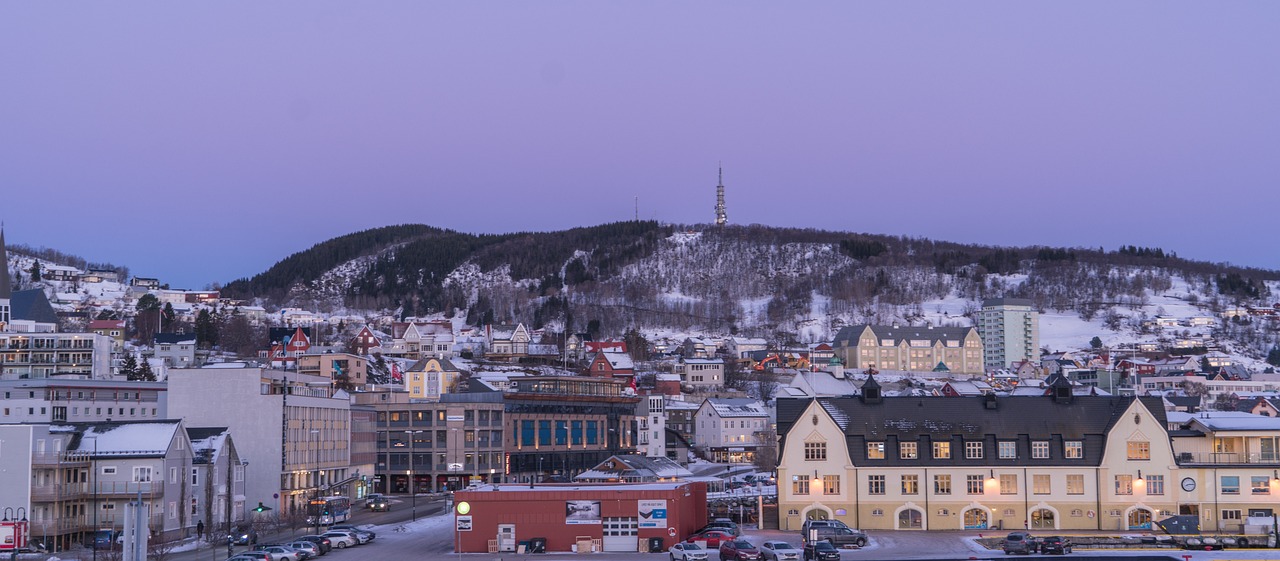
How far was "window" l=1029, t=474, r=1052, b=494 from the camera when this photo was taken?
224ft

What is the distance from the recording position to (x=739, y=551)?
54.1 m

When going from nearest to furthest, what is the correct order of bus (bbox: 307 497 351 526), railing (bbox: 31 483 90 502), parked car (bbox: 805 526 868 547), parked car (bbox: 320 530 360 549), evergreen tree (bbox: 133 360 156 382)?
parked car (bbox: 805 526 868 547) → railing (bbox: 31 483 90 502) → parked car (bbox: 320 530 360 549) → bus (bbox: 307 497 351 526) → evergreen tree (bbox: 133 360 156 382)

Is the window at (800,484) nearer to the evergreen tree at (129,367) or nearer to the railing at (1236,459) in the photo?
the railing at (1236,459)

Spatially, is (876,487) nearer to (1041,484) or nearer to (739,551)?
(1041,484)

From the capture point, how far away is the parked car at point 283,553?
5578 centimetres

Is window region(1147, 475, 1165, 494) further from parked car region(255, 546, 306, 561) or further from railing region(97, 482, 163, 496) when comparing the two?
railing region(97, 482, 163, 496)

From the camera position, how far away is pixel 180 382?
283 feet

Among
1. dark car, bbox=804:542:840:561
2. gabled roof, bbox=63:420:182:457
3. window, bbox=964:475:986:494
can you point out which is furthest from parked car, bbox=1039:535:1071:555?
gabled roof, bbox=63:420:182:457

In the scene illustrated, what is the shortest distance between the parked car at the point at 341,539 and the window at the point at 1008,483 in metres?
30.8

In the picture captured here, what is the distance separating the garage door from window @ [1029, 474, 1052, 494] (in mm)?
20487

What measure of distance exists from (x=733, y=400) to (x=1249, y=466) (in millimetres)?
88395

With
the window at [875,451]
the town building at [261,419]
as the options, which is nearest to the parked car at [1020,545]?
the window at [875,451]

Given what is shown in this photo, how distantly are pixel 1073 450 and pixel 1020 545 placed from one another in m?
14.1

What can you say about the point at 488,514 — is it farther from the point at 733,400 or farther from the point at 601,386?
the point at 733,400
